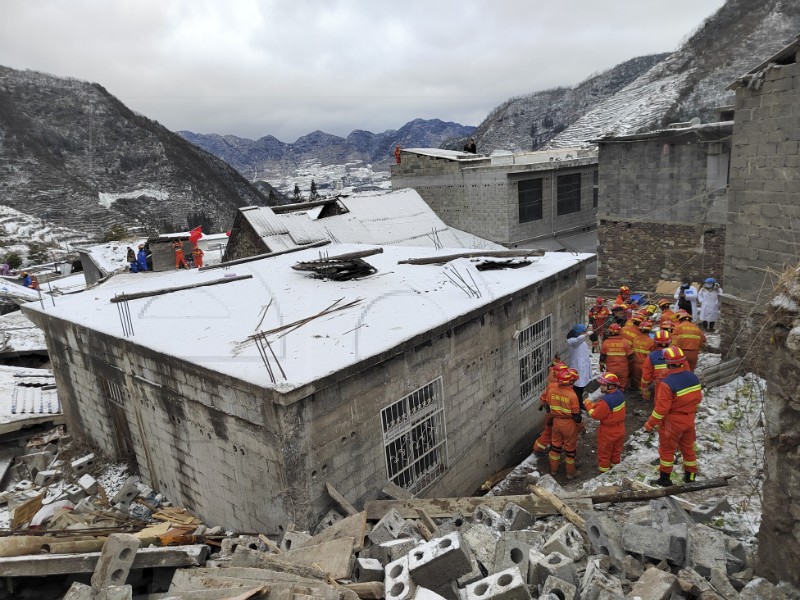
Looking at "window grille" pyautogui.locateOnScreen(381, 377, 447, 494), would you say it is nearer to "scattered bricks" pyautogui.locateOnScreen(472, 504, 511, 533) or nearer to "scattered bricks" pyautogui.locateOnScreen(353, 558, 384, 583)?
"scattered bricks" pyautogui.locateOnScreen(472, 504, 511, 533)

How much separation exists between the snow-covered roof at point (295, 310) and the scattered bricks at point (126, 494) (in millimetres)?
2507

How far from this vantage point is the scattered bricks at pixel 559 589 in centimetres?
391

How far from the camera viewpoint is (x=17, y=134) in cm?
7556

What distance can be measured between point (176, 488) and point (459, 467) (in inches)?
177

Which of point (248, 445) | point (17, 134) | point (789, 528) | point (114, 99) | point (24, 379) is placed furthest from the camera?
point (114, 99)

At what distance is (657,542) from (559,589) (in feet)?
4.14

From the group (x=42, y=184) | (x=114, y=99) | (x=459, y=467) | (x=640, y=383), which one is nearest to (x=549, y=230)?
(x=640, y=383)

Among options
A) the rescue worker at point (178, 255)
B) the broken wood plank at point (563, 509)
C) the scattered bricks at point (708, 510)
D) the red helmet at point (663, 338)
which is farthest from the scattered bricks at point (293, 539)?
the rescue worker at point (178, 255)

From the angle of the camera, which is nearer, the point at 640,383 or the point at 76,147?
the point at 640,383

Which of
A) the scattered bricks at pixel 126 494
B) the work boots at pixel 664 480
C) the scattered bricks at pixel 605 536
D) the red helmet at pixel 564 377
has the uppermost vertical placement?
the red helmet at pixel 564 377

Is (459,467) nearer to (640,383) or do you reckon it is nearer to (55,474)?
(640,383)

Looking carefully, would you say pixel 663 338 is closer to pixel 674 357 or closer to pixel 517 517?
pixel 674 357

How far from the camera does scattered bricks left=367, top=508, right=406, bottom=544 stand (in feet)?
17.7

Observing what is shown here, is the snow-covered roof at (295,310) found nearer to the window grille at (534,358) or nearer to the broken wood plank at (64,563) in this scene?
the window grille at (534,358)
